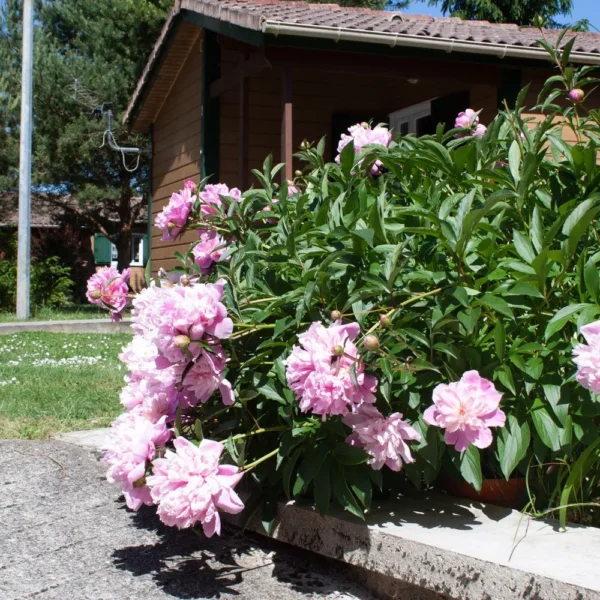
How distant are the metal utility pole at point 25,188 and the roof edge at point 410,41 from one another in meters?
9.57

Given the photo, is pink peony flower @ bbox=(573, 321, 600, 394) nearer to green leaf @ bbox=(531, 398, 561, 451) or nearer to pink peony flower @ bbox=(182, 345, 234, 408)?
green leaf @ bbox=(531, 398, 561, 451)

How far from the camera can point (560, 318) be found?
6.97 feet

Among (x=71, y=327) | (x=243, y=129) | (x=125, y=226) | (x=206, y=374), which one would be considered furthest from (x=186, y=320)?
(x=125, y=226)

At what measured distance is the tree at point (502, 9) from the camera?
91.9 feet

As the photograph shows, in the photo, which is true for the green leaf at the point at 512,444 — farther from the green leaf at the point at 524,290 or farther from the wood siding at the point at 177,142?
the wood siding at the point at 177,142

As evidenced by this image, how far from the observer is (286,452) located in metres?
2.29

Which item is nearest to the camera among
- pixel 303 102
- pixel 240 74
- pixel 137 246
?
pixel 240 74

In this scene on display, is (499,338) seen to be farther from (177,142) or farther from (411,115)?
(177,142)

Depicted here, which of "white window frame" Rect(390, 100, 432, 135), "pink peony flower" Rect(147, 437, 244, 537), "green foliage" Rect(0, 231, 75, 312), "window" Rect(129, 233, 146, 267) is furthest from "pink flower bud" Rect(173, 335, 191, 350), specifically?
"window" Rect(129, 233, 146, 267)

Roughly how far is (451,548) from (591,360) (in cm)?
59

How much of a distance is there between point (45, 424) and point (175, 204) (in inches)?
73.0

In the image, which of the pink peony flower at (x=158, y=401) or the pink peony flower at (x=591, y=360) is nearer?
the pink peony flower at (x=591, y=360)

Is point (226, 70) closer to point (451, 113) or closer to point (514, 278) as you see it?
point (451, 113)

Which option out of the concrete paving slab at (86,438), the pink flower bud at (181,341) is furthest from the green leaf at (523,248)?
the concrete paving slab at (86,438)
